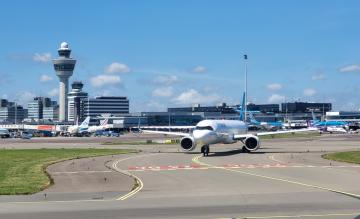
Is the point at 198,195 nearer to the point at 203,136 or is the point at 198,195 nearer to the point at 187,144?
the point at 203,136

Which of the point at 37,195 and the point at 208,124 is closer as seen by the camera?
the point at 37,195

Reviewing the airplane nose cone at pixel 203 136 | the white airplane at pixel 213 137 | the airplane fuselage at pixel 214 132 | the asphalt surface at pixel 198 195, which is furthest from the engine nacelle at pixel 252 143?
the asphalt surface at pixel 198 195

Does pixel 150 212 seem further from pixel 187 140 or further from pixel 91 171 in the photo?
pixel 187 140

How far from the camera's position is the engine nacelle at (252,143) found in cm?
5397

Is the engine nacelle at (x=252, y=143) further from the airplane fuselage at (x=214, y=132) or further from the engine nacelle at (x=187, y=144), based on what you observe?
the engine nacelle at (x=187, y=144)

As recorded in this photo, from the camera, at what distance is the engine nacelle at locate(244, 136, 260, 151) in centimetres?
5397

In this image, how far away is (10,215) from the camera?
54.0ft

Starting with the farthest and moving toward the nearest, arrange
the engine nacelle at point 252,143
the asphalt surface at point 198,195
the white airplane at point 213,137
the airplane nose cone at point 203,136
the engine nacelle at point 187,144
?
the engine nacelle at point 252,143 < the engine nacelle at point 187,144 < the white airplane at point 213,137 < the airplane nose cone at point 203,136 < the asphalt surface at point 198,195

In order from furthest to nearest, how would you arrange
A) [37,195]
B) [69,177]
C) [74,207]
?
[69,177] → [37,195] → [74,207]

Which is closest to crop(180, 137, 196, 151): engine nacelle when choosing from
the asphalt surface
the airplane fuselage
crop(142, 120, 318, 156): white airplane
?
crop(142, 120, 318, 156): white airplane

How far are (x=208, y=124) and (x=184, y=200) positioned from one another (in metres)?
33.4

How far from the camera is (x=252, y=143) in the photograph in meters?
54.3

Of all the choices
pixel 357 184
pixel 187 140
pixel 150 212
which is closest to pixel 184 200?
pixel 150 212

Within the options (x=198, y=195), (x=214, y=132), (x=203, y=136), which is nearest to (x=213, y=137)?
(x=214, y=132)
